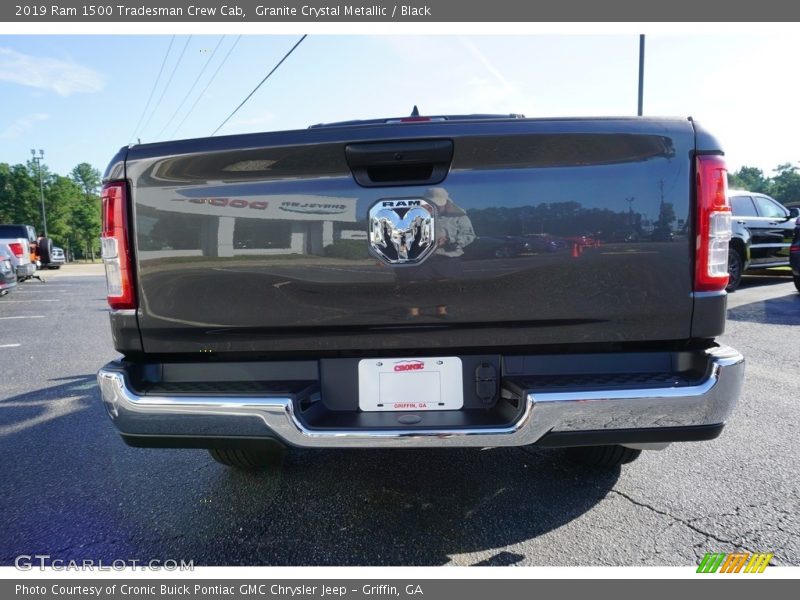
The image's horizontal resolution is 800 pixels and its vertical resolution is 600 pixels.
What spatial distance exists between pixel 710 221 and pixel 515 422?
0.98 m

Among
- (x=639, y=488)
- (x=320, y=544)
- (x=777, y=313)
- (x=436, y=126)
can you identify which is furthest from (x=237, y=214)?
(x=777, y=313)

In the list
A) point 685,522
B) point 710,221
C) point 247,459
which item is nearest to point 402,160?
point 710,221

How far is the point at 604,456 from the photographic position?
2.48 m

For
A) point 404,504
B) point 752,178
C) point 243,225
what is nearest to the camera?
point 243,225

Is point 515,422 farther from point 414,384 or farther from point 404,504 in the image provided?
point 404,504

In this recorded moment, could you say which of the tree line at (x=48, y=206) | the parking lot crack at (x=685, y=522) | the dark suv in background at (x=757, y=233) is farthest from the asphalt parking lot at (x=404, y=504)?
the tree line at (x=48, y=206)

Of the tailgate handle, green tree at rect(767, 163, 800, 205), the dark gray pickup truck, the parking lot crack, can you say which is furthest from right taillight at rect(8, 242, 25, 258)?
green tree at rect(767, 163, 800, 205)

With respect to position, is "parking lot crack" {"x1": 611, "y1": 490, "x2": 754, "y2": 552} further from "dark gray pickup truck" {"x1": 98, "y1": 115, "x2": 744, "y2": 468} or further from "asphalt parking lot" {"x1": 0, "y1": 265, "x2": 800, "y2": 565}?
"dark gray pickup truck" {"x1": 98, "y1": 115, "x2": 744, "y2": 468}

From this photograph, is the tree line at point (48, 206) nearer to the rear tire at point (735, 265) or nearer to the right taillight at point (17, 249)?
the right taillight at point (17, 249)

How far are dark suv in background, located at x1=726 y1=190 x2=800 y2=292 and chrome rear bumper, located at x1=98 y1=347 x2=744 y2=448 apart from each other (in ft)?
29.9

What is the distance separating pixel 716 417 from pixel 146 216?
2.14 meters

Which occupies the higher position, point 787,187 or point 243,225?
point 787,187
